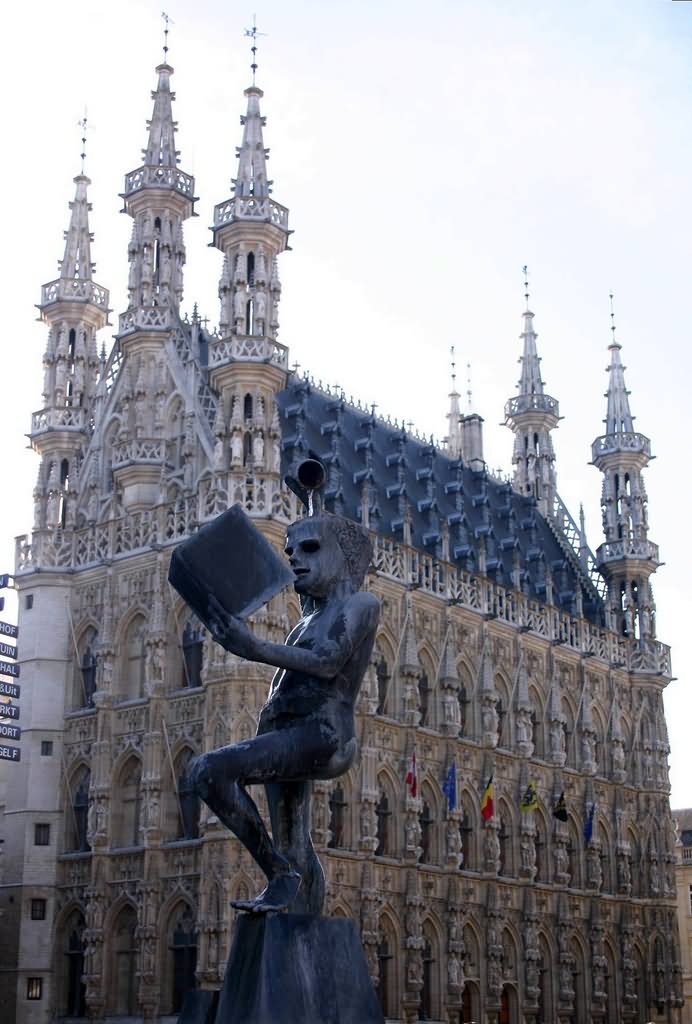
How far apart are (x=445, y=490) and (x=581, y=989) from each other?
62.0 ft

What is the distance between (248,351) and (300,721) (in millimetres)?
31735

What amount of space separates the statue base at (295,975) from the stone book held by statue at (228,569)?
2237mm

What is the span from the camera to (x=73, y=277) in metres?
49.0

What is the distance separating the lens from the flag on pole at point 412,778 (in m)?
43.9

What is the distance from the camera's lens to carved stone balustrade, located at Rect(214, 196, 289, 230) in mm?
43438

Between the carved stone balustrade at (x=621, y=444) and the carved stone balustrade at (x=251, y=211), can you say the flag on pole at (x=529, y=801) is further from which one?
the carved stone balustrade at (x=251, y=211)

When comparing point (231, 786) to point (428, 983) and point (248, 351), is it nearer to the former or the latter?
point (248, 351)

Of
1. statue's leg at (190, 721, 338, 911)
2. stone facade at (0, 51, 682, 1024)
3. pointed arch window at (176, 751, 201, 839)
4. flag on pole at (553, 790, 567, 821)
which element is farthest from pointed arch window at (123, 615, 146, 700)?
statue's leg at (190, 721, 338, 911)

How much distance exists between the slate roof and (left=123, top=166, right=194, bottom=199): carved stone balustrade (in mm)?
8353

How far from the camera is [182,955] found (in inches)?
1533

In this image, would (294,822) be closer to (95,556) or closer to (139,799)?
(139,799)

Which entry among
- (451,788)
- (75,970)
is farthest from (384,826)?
(75,970)

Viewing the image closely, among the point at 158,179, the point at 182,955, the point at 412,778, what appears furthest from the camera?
the point at 158,179

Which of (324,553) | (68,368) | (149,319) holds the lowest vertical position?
(324,553)
